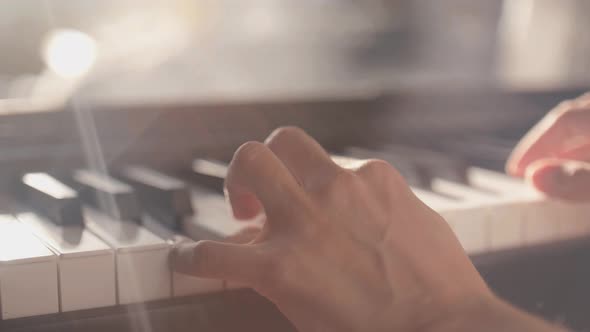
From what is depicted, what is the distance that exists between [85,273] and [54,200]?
121 mm

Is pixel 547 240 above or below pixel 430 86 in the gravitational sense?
below

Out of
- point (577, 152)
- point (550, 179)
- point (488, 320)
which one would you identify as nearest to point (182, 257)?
point (488, 320)

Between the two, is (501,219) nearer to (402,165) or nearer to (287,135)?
(402,165)

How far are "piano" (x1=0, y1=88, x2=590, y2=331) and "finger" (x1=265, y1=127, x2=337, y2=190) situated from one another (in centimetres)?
8

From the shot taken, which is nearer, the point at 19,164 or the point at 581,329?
the point at 19,164

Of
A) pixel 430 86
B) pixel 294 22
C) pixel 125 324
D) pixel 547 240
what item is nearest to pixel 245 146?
pixel 125 324

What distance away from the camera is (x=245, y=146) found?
0.61m

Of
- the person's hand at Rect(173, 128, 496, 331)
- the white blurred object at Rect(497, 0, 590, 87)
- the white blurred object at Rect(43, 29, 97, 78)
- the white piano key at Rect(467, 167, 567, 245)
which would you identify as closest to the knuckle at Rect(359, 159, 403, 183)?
the person's hand at Rect(173, 128, 496, 331)

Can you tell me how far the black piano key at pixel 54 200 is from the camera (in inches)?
26.3

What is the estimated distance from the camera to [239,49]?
1.26m

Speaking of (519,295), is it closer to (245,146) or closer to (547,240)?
(547,240)

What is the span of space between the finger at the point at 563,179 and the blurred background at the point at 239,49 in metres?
0.32

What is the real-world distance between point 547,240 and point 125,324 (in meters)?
0.51

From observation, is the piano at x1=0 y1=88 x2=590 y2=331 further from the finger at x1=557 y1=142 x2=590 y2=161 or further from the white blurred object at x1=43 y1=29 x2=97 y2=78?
the white blurred object at x1=43 y1=29 x2=97 y2=78
